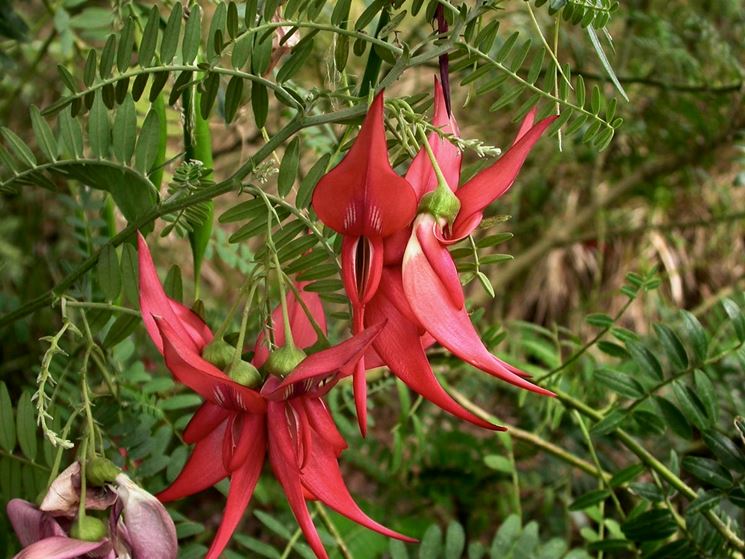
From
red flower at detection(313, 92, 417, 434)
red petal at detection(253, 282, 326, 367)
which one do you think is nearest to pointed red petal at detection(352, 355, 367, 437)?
red flower at detection(313, 92, 417, 434)

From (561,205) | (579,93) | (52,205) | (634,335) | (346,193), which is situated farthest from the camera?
(561,205)

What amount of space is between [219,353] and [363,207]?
0.11 m

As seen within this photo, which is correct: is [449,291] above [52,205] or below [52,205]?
above

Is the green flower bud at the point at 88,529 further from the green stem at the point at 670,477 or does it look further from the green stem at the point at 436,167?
the green stem at the point at 670,477

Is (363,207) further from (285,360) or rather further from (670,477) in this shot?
(670,477)

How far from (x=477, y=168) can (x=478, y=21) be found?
0.32 feet

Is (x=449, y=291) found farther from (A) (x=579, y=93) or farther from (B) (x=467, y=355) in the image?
(A) (x=579, y=93)

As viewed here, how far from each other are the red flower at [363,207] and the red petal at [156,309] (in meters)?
0.09

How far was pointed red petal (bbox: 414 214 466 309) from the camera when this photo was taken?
452 mm

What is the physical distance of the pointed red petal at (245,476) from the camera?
1.57ft

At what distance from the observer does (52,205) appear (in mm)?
1621

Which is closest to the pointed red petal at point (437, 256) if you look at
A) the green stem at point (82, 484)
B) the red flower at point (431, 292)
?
the red flower at point (431, 292)

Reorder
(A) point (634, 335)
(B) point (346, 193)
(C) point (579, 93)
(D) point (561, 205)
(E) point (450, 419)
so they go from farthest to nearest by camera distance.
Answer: (D) point (561, 205), (E) point (450, 419), (A) point (634, 335), (C) point (579, 93), (B) point (346, 193)

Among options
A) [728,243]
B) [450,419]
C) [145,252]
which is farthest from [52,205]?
[728,243]
